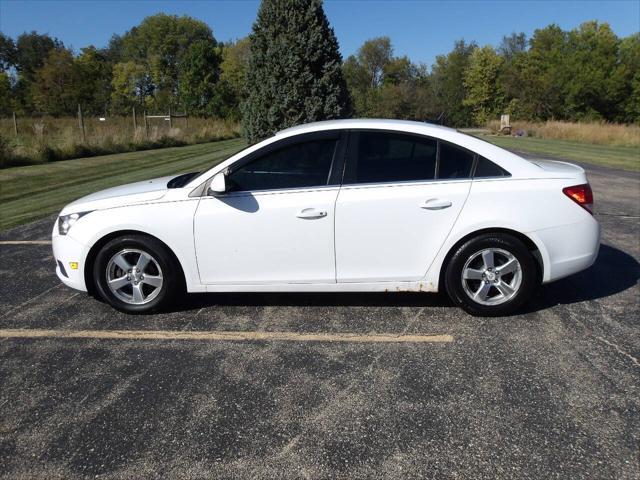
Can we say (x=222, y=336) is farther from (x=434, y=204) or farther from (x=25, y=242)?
(x=25, y=242)

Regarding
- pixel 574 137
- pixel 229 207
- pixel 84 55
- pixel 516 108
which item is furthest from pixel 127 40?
pixel 229 207

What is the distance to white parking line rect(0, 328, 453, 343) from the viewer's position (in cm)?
396

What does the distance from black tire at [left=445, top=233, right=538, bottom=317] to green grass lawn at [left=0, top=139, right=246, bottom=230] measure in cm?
485

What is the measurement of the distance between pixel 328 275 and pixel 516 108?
220 feet

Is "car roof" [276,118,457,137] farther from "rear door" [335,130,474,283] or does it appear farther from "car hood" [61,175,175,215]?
"car hood" [61,175,175,215]

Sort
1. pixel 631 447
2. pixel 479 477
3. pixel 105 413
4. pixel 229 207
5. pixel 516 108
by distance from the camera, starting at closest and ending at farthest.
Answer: pixel 479 477 < pixel 631 447 < pixel 105 413 < pixel 229 207 < pixel 516 108

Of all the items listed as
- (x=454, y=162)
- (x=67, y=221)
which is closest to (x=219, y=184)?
(x=67, y=221)

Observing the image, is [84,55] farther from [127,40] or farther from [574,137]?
[574,137]

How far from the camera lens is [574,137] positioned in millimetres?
34438

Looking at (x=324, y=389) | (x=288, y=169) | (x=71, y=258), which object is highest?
(x=288, y=169)

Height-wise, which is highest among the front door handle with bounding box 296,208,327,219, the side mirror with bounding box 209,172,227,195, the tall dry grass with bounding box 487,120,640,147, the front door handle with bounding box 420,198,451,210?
the tall dry grass with bounding box 487,120,640,147

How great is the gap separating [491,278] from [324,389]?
184 centimetres

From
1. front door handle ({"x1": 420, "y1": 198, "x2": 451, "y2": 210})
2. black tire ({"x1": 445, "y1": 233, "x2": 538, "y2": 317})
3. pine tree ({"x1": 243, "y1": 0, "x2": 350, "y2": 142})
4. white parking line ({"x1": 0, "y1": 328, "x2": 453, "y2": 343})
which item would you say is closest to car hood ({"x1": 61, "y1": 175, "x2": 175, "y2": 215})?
white parking line ({"x1": 0, "y1": 328, "x2": 453, "y2": 343})

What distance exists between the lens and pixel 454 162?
4270 mm
